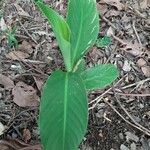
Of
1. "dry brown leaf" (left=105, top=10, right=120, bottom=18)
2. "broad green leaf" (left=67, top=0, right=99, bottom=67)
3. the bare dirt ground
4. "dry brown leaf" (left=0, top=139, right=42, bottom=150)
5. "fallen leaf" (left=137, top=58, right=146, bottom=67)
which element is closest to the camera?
"broad green leaf" (left=67, top=0, right=99, bottom=67)

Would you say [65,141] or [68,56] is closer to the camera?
[65,141]

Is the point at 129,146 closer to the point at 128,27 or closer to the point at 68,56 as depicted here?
the point at 68,56

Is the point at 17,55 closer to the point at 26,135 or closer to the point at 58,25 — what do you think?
the point at 26,135

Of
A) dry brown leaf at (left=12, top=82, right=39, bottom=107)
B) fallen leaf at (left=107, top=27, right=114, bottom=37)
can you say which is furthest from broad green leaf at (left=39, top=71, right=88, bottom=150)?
fallen leaf at (left=107, top=27, right=114, bottom=37)

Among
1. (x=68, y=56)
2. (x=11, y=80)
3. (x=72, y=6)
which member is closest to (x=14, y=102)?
(x=11, y=80)

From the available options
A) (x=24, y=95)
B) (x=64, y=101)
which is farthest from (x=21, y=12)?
(x=64, y=101)

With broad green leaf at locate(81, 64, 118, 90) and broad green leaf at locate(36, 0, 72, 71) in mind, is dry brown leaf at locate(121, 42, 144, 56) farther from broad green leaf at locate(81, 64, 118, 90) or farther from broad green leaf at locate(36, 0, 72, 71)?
broad green leaf at locate(36, 0, 72, 71)

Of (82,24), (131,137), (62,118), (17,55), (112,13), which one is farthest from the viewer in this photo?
(112,13)
